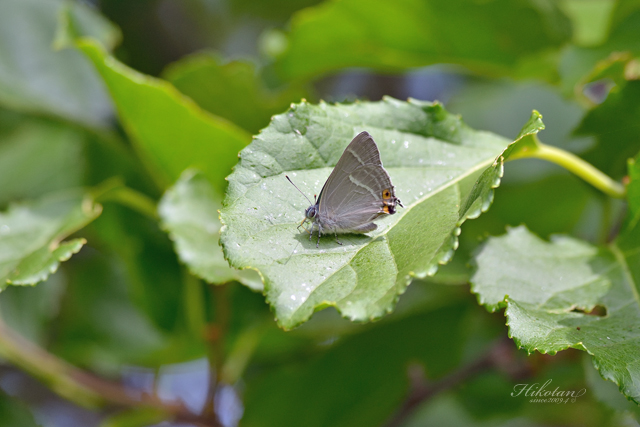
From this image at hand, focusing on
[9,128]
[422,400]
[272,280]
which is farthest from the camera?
[9,128]

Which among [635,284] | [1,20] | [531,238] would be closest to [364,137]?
[531,238]

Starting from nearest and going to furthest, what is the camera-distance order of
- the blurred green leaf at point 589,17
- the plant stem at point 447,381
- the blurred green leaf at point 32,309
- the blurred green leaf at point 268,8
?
the plant stem at point 447,381 < the blurred green leaf at point 589,17 < the blurred green leaf at point 32,309 < the blurred green leaf at point 268,8

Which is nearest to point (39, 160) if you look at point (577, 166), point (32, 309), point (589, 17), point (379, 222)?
point (32, 309)

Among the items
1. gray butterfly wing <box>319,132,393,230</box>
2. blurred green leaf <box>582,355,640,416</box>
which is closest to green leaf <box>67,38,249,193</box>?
gray butterfly wing <box>319,132,393,230</box>

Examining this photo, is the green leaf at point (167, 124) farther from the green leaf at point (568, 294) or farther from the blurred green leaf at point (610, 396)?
the blurred green leaf at point (610, 396)

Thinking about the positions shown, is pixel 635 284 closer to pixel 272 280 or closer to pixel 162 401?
pixel 272 280

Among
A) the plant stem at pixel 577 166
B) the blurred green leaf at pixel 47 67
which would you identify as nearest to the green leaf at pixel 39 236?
the blurred green leaf at pixel 47 67

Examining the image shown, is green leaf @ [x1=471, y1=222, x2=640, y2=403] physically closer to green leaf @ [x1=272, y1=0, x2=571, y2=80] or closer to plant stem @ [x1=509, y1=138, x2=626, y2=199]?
plant stem @ [x1=509, y1=138, x2=626, y2=199]
